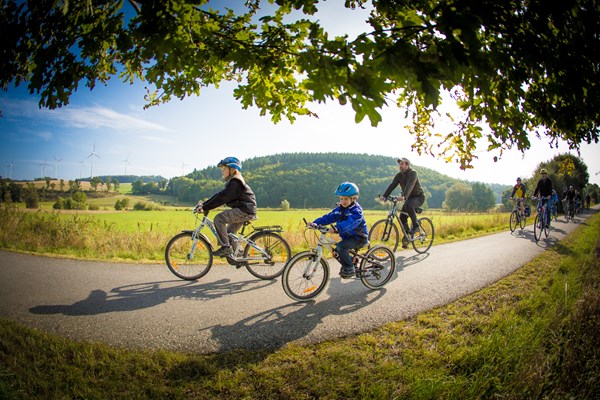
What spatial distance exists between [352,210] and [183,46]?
314cm

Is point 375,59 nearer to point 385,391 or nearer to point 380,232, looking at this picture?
point 385,391

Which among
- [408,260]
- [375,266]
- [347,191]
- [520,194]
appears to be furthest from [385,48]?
[520,194]

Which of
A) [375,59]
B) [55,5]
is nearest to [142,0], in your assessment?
[55,5]

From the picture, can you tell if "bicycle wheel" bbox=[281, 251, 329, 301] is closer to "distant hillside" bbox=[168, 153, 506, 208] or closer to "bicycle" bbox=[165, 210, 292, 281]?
"bicycle" bbox=[165, 210, 292, 281]

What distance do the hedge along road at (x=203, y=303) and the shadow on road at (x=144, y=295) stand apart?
0.01m

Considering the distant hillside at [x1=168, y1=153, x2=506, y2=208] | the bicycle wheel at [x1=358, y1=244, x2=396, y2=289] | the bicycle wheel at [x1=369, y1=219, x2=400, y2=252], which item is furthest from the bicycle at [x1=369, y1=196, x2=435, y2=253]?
the distant hillside at [x1=168, y1=153, x2=506, y2=208]

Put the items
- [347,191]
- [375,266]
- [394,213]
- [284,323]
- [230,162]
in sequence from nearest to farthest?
[284,323], [347,191], [375,266], [230,162], [394,213]

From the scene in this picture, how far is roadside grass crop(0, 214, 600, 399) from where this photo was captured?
2.07 metres

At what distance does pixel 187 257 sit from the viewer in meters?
5.23

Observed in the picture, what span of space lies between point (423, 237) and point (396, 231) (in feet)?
2.49

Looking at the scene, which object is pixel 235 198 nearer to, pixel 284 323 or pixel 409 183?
pixel 284 323

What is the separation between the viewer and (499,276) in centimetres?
542

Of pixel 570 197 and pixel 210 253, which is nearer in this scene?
pixel 210 253

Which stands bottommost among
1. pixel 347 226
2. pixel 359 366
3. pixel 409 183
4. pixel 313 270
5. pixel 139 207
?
pixel 359 366
